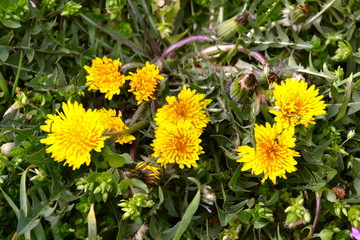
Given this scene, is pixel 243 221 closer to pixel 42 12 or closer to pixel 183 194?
pixel 183 194

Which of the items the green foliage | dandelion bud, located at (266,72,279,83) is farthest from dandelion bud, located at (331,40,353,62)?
dandelion bud, located at (266,72,279,83)

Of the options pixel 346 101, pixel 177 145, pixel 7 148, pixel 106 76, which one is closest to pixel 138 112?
pixel 106 76

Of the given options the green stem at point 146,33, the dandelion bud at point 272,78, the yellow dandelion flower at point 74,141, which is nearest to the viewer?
the yellow dandelion flower at point 74,141

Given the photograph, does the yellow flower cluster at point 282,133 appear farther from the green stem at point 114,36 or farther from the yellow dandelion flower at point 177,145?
the green stem at point 114,36

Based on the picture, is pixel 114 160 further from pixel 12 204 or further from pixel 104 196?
pixel 12 204

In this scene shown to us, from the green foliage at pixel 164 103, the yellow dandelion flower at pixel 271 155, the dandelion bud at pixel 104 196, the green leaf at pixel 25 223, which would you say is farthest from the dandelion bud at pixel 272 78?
the green leaf at pixel 25 223

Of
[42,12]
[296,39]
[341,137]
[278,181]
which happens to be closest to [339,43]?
[296,39]
